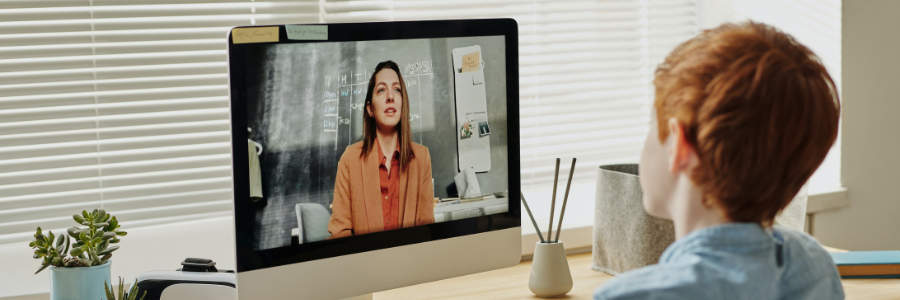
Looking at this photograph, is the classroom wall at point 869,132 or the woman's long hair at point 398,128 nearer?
the woman's long hair at point 398,128

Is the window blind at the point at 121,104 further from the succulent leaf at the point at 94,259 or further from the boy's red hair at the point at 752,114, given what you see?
the boy's red hair at the point at 752,114

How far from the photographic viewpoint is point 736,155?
585 millimetres

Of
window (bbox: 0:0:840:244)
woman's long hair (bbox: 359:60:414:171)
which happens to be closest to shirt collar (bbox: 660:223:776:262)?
woman's long hair (bbox: 359:60:414:171)

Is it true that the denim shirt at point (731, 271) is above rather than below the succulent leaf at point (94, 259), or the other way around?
above

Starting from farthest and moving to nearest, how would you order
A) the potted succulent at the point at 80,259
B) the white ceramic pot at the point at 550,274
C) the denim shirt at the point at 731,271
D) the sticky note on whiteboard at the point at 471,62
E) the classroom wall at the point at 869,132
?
the classroom wall at the point at 869,132, the white ceramic pot at the point at 550,274, the sticky note on whiteboard at the point at 471,62, the potted succulent at the point at 80,259, the denim shirt at the point at 731,271

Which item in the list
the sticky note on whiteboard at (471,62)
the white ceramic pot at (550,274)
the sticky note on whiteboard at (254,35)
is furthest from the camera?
the white ceramic pot at (550,274)

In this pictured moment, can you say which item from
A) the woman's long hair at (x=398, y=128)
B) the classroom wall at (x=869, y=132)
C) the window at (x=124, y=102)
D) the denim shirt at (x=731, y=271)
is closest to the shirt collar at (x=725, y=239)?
the denim shirt at (x=731, y=271)

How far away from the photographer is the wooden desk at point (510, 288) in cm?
132

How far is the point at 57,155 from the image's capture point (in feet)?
4.60

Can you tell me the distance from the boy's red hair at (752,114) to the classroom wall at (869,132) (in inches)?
63.4

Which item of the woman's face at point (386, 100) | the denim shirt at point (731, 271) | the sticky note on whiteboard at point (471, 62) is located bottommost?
the denim shirt at point (731, 271)

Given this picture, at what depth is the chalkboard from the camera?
96 cm

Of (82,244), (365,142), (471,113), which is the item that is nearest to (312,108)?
(365,142)

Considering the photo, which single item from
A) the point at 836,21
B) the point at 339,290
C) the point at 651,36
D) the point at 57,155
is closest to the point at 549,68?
the point at 651,36
